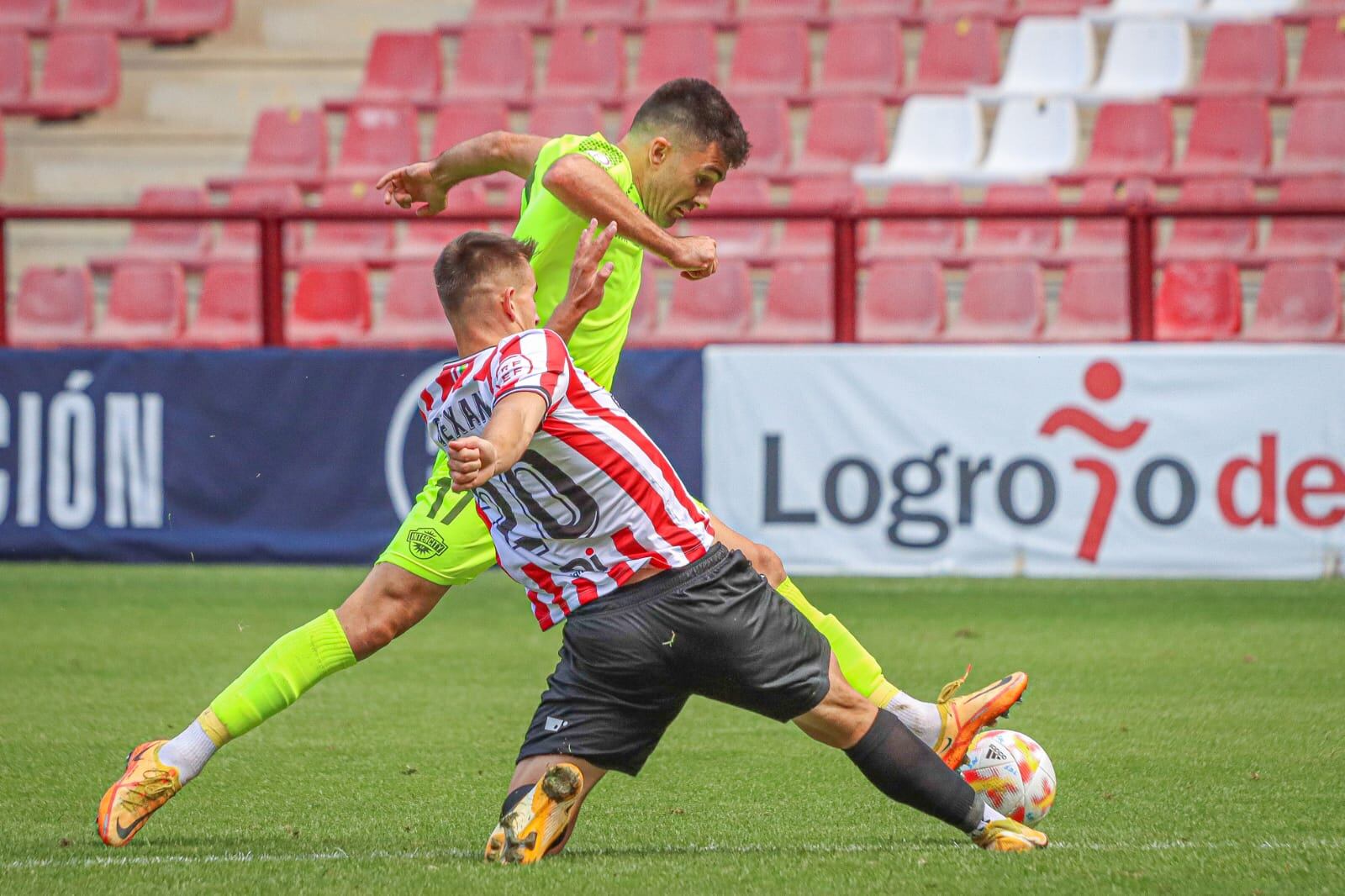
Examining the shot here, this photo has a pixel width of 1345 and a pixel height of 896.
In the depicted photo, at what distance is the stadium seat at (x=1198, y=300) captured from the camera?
11195 mm

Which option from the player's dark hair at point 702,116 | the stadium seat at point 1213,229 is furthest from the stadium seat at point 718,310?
the player's dark hair at point 702,116

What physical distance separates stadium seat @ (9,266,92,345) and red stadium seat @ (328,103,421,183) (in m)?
2.16

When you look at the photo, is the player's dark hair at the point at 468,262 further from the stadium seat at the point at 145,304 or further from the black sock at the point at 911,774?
the stadium seat at the point at 145,304

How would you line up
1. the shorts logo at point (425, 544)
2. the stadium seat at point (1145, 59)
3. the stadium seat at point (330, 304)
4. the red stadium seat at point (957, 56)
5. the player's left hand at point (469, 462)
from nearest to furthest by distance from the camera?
the player's left hand at point (469, 462)
the shorts logo at point (425, 544)
the stadium seat at point (330, 304)
the stadium seat at point (1145, 59)
the red stadium seat at point (957, 56)

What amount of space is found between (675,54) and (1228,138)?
4.22m

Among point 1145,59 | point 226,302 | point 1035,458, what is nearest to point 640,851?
point 1035,458

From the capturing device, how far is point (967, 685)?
20.9 ft

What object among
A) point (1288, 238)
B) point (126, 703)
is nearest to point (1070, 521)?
point (1288, 238)

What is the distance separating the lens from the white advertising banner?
891cm

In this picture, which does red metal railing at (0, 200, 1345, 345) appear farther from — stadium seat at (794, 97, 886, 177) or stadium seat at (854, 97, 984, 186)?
stadium seat at (794, 97, 886, 177)

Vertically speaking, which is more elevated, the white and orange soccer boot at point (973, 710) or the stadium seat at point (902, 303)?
the stadium seat at point (902, 303)

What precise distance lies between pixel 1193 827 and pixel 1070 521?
4.89 metres

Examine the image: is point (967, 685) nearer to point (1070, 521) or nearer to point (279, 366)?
point (1070, 521)

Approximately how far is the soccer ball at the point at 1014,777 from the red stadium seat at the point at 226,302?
9237 millimetres
